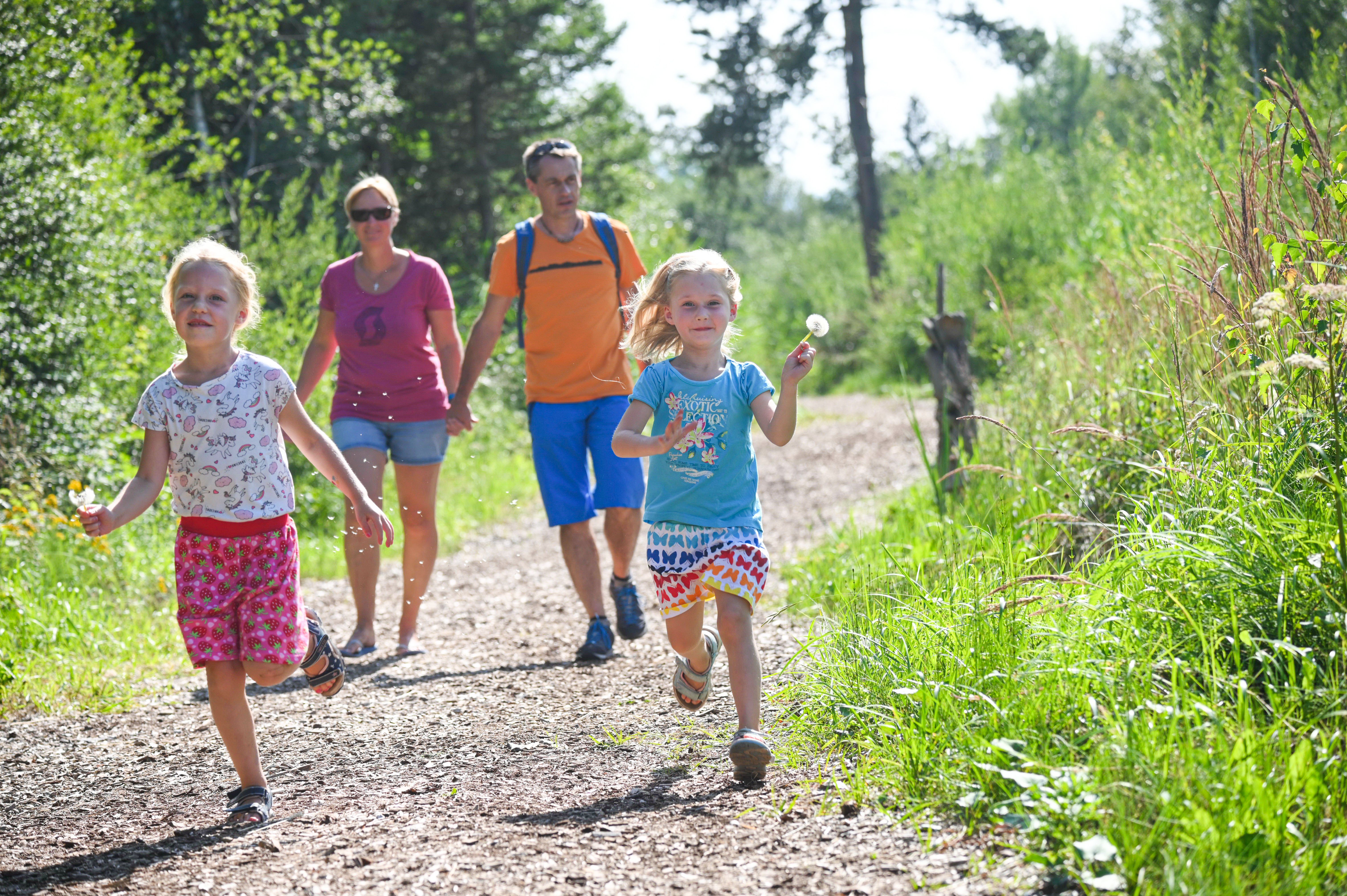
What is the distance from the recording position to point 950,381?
6.91 metres

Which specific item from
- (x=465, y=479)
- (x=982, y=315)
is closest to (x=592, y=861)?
(x=465, y=479)

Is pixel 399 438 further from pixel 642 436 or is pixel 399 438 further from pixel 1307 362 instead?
pixel 1307 362

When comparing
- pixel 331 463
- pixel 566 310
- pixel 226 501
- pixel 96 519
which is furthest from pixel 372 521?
pixel 566 310

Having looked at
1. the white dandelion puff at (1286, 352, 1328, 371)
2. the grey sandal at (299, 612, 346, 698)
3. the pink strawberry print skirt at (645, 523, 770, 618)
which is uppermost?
Result: the white dandelion puff at (1286, 352, 1328, 371)

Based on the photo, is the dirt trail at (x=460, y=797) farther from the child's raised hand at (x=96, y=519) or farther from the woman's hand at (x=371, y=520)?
the child's raised hand at (x=96, y=519)

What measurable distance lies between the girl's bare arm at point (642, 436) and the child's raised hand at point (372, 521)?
75cm

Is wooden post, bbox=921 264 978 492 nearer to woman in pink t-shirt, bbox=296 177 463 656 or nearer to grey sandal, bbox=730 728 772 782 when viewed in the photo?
woman in pink t-shirt, bbox=296 177 463 656

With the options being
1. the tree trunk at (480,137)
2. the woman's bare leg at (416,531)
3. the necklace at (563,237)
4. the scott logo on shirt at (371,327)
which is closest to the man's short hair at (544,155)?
the necklace at (563,237)

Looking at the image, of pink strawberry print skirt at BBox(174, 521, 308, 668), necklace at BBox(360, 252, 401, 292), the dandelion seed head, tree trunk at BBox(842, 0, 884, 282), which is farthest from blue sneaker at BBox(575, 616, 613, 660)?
tree trunk at BBox(842, 0, 884, 282)

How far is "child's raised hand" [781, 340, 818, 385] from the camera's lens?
10.3 ft

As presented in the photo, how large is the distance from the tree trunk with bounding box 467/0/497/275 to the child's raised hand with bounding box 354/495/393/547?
15328mm

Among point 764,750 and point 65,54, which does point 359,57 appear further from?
point 764,750

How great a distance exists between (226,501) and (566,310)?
2.10m

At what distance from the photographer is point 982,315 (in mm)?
15789
